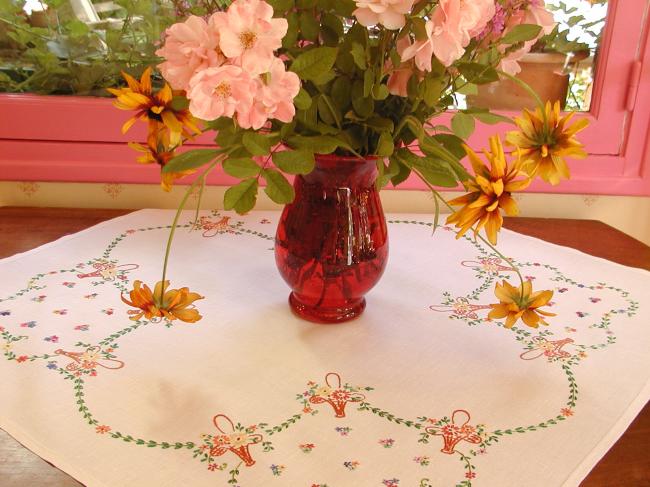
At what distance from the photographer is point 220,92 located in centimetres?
60

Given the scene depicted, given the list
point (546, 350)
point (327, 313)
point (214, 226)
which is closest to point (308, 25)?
point (327, 313)

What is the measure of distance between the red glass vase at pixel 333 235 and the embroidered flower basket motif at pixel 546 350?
8.7 inches

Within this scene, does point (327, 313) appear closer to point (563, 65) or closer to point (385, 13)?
point (385, 13)

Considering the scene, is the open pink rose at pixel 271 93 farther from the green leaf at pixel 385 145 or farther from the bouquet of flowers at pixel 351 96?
the green leaf at pixel 385 145

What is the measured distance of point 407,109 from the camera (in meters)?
0.76

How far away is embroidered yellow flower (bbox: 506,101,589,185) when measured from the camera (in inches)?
26.6

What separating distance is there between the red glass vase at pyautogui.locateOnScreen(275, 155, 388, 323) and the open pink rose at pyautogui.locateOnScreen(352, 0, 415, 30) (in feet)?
0.68

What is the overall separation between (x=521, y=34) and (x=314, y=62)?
0.73 feet

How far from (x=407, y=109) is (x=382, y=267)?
23 cm

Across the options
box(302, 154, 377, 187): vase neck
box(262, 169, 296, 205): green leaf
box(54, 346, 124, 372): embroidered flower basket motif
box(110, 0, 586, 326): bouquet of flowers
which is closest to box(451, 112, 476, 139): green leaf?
box(110, 0, 586, 326): bouquet of flowers

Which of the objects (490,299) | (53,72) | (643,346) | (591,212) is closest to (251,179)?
(490,299)

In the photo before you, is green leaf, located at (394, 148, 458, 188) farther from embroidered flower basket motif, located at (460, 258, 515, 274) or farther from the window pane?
the window pane

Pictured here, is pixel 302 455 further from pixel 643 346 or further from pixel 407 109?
pixel 643 346

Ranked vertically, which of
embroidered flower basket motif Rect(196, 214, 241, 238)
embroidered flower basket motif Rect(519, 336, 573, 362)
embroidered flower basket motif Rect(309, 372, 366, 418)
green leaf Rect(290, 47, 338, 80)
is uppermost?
green leaf Rect(290, 47, 338, 80)
